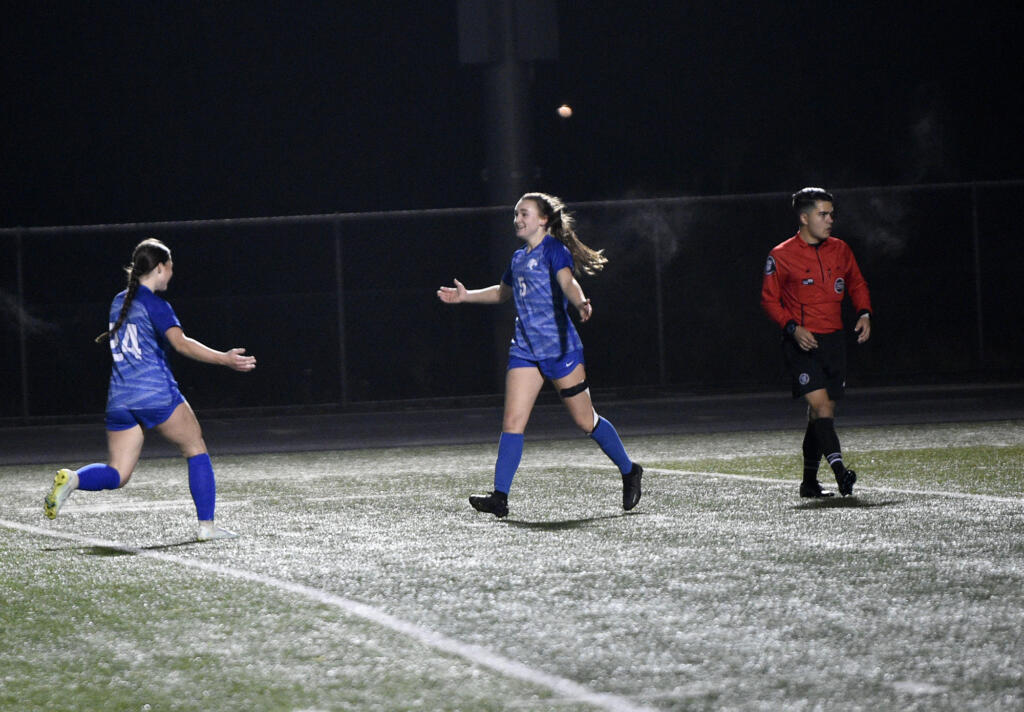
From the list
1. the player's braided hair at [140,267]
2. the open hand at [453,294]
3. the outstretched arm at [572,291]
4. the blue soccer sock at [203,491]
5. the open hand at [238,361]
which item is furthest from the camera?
the open hand at [453,294]

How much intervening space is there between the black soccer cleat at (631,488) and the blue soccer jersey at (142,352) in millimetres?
2598

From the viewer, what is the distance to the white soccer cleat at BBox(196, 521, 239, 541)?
8766 millimetres

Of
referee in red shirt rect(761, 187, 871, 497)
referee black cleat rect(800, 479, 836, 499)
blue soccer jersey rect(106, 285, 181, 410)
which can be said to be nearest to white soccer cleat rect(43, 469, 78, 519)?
blue soccer jersey rect(106, 285, 181, 410)

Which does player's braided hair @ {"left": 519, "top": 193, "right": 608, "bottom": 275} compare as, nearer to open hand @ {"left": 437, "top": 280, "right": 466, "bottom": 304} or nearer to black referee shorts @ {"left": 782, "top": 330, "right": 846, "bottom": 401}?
open hand @ {"left": 437, "top": 280, "right": 466, "bottom": 304}

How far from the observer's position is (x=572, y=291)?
9.48 metres

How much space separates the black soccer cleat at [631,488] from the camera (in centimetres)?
961

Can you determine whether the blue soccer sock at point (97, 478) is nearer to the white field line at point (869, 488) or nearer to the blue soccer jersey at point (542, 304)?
the blue soccer jersey at point (542, 304)

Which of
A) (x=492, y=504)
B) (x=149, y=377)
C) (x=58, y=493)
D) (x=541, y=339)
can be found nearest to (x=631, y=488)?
(x=492, y=504)

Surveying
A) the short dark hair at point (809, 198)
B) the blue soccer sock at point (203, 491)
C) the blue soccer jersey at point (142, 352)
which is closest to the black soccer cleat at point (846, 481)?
the short dark hair at point (809, 198)

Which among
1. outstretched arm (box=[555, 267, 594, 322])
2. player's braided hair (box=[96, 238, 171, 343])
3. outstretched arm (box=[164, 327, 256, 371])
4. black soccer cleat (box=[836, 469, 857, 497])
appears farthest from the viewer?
black soccer cleat (box=[836, 469, 857, 497])

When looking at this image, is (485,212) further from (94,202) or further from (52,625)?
(52,625)

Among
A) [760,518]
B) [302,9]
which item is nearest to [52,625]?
[760,518]

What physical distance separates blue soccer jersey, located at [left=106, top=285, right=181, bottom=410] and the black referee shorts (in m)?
3.69

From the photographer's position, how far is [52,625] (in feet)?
20.7
